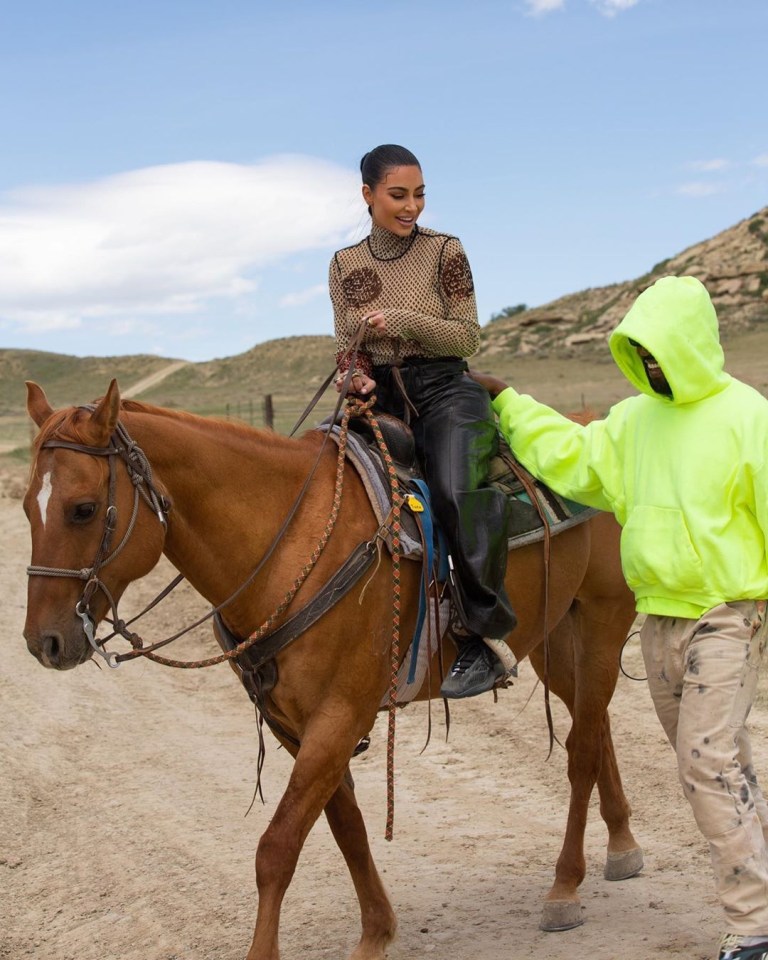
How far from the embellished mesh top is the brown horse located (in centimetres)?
54

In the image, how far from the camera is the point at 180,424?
4.25 metres

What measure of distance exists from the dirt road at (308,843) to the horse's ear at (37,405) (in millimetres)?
2451

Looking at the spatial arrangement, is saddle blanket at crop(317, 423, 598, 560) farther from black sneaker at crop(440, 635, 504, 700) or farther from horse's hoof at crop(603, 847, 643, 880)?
horse's hoof at crop(603, 847, 643, 880)

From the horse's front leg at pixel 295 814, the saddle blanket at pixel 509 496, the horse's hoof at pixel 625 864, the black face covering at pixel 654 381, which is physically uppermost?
the black face covering at pixel 654 381

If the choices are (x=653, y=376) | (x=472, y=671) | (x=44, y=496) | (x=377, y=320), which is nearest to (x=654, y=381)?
(x=653, y=376)

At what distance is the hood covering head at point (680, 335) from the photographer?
12.8 feet

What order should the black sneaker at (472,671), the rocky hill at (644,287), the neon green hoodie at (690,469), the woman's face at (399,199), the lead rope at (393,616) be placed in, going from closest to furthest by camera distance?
the neon green hoodie at (690,469)
the lead rope at (393,616)
the black sneaker at (472,671)
the woman's face at (399,199)
the rocky hill at (644,287)

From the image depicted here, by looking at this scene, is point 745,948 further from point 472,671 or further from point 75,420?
point 75,420

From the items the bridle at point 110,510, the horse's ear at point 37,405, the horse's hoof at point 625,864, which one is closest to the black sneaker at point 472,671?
the bridle at point 110,510

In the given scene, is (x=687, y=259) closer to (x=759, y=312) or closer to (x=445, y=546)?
(x=759, y=312)

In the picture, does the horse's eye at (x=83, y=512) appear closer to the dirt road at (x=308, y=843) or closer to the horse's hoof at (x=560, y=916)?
the dirt road at (x=308, y=843)

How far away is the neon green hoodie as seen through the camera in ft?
12.5

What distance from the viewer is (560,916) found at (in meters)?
5.13

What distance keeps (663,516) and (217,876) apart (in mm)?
3221
